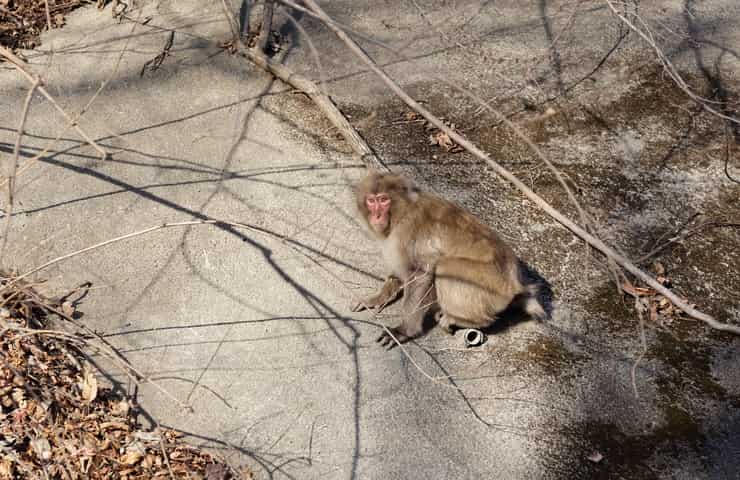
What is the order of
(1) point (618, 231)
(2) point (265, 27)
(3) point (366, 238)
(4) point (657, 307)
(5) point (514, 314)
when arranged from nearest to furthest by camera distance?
(5) point (514, 314) → (4) point (657, 307) → (3) point (366, 238) → (1) point (618, 231) → (2) point (265, 27)

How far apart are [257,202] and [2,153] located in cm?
198

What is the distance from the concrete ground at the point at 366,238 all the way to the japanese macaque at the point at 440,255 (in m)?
0.39

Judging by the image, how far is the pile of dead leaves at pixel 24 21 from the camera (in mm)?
6680

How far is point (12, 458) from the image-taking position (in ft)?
12.9

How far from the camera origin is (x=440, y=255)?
14.8 ft

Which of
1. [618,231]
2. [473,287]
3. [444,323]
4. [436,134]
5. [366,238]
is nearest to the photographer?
[473,287]

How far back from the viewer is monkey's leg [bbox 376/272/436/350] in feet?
15.1

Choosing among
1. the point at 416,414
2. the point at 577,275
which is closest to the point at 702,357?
the point at 577,275

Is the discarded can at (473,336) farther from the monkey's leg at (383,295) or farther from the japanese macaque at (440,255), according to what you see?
the monkey's leg at (383,295)

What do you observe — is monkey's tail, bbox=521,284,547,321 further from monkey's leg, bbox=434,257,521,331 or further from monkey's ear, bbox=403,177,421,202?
monkey's ear, bbox=403,177,421,202

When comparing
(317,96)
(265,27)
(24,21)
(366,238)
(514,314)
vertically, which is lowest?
(514,314)

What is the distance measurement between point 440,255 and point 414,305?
0.38 meters

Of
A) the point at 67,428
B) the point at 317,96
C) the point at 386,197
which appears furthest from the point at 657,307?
the point at 67,428

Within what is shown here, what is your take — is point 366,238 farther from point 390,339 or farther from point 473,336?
point 473,336
